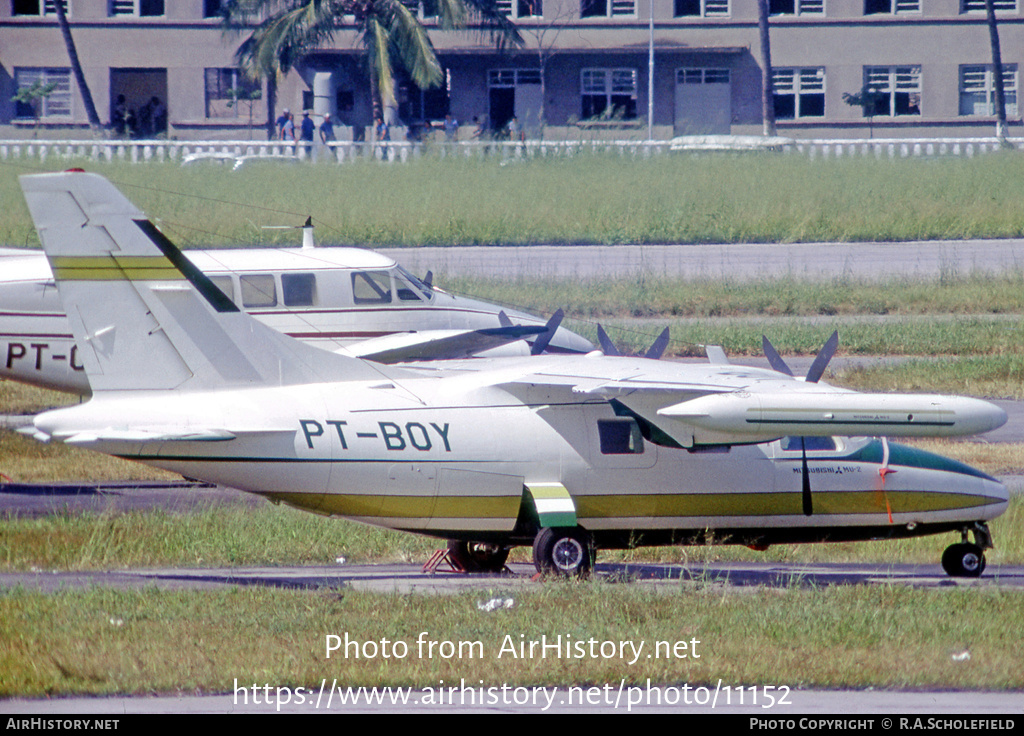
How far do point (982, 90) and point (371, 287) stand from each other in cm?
6007

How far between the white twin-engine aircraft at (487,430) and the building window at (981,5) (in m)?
63.4

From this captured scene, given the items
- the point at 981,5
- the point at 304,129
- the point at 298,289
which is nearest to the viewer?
the point at 298,289

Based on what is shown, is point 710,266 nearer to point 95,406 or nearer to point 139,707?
point 95,406

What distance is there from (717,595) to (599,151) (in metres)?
43.0

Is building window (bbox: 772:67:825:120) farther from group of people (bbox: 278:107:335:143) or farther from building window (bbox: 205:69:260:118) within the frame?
building window (bbox: 205:69:260:118)

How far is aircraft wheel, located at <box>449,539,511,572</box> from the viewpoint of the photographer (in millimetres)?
13781

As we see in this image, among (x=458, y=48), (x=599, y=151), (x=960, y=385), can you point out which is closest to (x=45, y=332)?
(x=960, y=385)

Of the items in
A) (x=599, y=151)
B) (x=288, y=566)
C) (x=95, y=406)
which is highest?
(x=599, y=151)

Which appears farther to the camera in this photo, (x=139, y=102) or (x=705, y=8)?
(x=139, y=102)

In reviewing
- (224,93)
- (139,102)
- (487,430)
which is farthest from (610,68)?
(487,430)

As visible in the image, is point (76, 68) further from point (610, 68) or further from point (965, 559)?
point (965, 559)

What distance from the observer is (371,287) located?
65.7 feet

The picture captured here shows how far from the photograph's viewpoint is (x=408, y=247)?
39.8 metres

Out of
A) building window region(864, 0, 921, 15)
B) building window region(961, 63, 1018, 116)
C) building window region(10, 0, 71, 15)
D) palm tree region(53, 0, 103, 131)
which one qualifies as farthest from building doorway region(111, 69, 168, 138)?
building window region(961, 63, 1018, 116)
